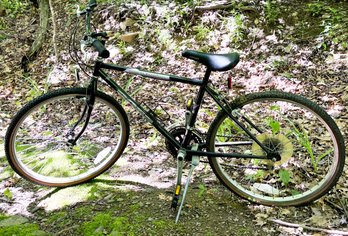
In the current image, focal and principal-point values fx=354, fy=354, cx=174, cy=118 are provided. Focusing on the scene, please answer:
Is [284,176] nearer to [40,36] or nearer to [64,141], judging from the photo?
[64,141]

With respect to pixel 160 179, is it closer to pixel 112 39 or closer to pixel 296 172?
pixel 296 172

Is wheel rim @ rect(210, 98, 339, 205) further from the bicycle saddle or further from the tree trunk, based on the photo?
the tree trunk

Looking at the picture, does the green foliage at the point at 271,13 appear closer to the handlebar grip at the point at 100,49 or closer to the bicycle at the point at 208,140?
the bicycle at the point at 208,140

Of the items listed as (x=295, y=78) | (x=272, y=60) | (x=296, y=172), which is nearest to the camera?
(x=296, y=172)

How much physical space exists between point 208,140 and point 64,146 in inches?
61.0

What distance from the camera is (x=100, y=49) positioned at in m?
2.60

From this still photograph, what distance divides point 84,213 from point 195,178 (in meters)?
1.07

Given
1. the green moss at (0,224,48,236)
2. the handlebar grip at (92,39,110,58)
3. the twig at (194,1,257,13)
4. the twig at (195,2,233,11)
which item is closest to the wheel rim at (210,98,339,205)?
the handlebar grip at (92,39,110,58)

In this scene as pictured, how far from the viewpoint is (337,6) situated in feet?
17.4

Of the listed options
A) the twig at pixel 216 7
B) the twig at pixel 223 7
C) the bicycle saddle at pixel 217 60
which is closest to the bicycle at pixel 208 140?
the bicycle saddle at pixel 217 60

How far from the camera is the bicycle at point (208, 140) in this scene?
268 cm

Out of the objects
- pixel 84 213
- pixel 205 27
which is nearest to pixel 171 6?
pixel 205 27

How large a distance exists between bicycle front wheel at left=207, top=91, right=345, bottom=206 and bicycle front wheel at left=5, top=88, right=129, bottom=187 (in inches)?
37.8

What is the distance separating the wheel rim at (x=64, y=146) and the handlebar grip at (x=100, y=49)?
61cm
